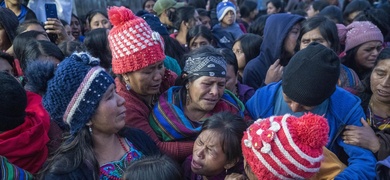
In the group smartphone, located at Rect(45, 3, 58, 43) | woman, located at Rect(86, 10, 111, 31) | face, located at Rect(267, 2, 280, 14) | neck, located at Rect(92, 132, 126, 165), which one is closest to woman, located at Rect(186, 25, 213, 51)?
woman, located at Rect(86, 10, 111, 31)

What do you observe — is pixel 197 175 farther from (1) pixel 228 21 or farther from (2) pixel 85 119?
(1) pixel 228 21

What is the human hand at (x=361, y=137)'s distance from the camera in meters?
2.42

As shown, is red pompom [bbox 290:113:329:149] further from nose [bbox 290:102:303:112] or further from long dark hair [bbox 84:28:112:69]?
long dark hair [bbox 84:28:112:69]

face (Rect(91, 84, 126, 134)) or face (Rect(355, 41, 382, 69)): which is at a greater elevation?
face (Rect(91, 84, 126, 134))

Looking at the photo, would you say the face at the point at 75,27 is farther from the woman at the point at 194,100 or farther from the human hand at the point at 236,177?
the human hand at the point at 236,177

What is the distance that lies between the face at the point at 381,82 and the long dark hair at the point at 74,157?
2.00 m

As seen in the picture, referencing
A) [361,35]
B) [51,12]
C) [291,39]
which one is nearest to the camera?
[291,39]

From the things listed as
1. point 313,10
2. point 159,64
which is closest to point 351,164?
point 159,64

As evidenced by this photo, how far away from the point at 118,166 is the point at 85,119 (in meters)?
0.33

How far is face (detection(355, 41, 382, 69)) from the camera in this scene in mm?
3893

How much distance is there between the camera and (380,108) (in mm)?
2959

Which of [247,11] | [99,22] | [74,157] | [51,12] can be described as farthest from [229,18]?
[74,157]

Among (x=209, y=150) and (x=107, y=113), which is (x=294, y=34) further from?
(x=107, y=113)

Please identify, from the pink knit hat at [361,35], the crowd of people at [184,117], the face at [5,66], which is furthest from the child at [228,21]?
the face at [5,66]
